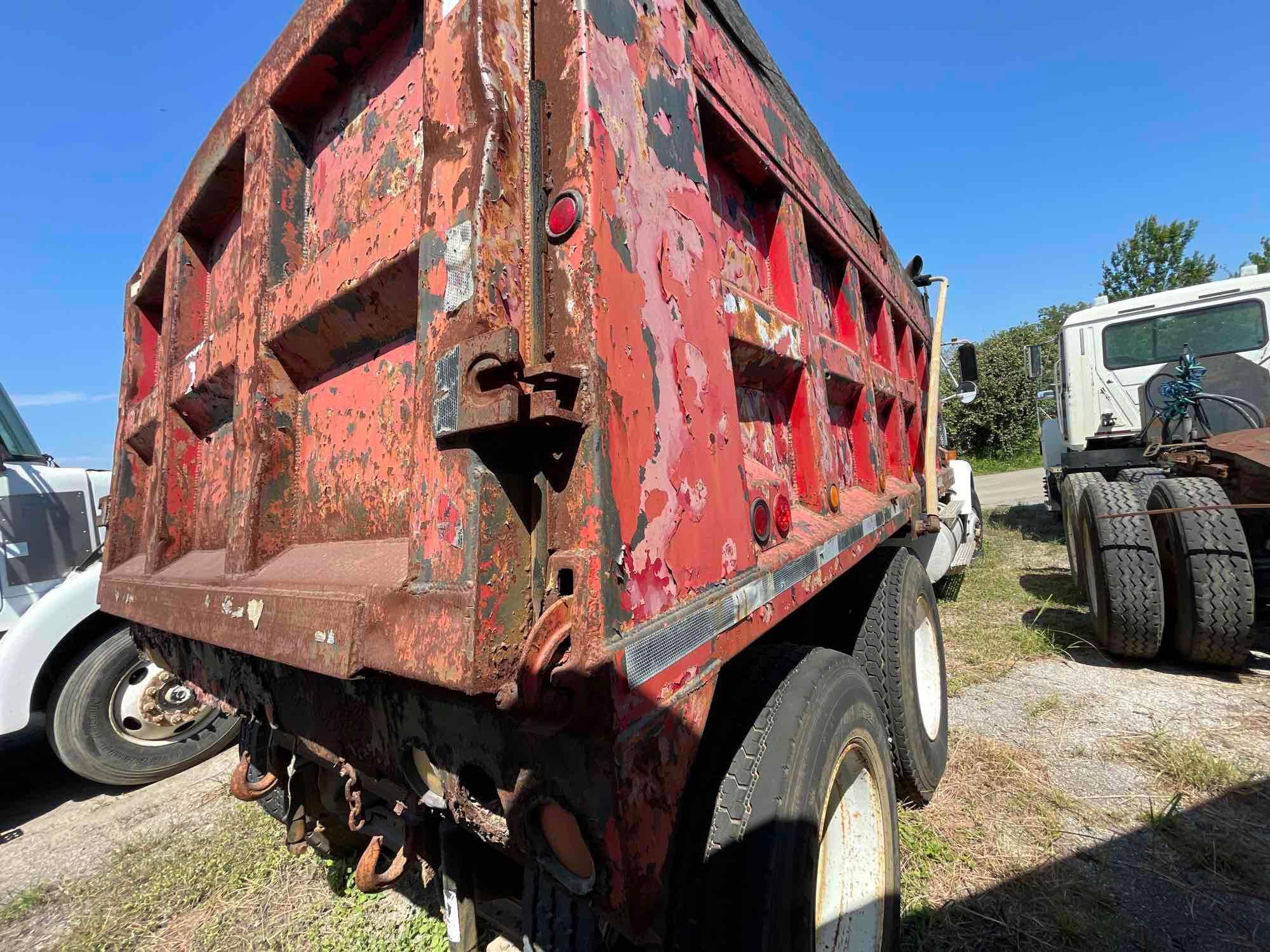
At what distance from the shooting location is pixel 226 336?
1.85 meters

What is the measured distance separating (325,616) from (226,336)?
4.08 feet

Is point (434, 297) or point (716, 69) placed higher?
point (716, 69)

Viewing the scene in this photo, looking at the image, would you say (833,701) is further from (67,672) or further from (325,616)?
(67,672)

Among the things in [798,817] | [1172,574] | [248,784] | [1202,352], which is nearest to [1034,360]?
[1202,352]

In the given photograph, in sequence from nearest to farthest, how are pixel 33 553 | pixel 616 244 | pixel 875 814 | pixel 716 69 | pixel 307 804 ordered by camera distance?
1. pixel 616 244
2. pixel 716 69
3. pixel 875 814
4. pixel 307 804
5. pixel 33 553

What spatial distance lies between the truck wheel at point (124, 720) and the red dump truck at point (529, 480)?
A: 5.99ft

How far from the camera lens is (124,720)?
3605 millimetres

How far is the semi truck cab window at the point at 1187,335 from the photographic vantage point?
5.97 m

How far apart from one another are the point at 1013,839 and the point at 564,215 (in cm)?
284

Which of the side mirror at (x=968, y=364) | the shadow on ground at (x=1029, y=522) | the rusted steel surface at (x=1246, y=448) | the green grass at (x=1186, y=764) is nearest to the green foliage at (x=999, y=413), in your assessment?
the shadow on ground at (x=1029, y=522)

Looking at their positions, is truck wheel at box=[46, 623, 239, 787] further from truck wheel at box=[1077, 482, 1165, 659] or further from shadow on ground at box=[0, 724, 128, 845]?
truck wheel at box=[1077, 482, 1165, 659]

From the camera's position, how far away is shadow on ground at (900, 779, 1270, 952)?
1.85m

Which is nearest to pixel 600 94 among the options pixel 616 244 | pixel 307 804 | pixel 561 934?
pixel 616 244

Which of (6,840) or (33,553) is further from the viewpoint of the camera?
(33,553)
